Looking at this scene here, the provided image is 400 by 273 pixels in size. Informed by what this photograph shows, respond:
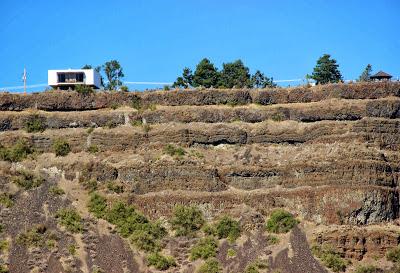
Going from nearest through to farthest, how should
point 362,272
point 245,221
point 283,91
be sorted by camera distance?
point 362,272, point 245,221, point 283,91

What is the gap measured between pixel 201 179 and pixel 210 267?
1026 centimetres

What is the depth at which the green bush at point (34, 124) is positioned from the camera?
11725 cm

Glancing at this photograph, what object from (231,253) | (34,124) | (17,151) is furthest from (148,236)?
(34,124)

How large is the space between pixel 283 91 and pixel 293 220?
17120mm

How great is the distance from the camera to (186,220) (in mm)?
104750

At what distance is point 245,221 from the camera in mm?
104000

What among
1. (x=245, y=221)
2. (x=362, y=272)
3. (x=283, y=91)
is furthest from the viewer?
(x=283, y=91)

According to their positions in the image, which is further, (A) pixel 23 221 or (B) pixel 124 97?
(B) pixel 124 97

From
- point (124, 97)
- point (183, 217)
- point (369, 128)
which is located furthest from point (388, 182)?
point (124, 97)

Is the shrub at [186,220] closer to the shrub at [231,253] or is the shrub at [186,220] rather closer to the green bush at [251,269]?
the shrub at [231,253]

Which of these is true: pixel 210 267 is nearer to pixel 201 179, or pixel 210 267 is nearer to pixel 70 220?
pixel 201 179

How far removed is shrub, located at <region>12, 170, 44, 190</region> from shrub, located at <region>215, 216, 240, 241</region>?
15921 millimetres

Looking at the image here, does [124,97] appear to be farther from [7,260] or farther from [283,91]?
[7,260]

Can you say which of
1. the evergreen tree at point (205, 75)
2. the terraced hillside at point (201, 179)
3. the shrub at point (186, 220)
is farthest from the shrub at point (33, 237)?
the evergreen tree at point (205, 75)
